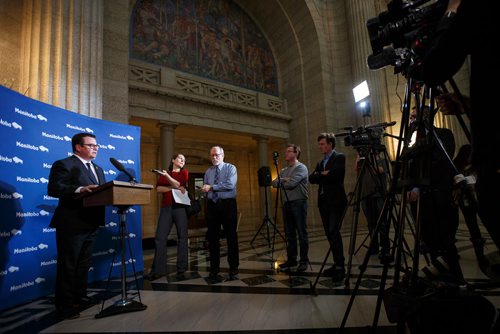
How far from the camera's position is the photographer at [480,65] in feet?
2.73

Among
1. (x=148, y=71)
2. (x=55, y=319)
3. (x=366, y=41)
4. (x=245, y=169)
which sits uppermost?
(x=366, y=41)

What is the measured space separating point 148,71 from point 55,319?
23.1ft

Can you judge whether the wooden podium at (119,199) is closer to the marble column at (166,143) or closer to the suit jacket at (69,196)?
the suit jacket at (69,196)

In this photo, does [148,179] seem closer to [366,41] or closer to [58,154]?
[58,154]

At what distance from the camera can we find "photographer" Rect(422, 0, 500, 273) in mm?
832

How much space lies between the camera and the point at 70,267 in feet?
7.45

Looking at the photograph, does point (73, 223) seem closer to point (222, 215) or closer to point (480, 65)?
point (222, 215)

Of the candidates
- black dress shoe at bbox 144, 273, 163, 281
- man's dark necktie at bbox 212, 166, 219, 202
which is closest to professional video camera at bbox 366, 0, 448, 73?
man's dark necktie at bbox 212, 166, 219, 202

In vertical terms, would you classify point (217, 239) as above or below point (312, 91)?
below

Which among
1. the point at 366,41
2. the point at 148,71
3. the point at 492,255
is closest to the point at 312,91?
the point at 366,41

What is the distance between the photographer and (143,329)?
186 centimetres

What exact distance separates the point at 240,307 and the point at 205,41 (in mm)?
9359

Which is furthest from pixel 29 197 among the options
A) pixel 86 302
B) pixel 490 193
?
pixel 490 193

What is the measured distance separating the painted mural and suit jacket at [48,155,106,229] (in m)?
6.54
